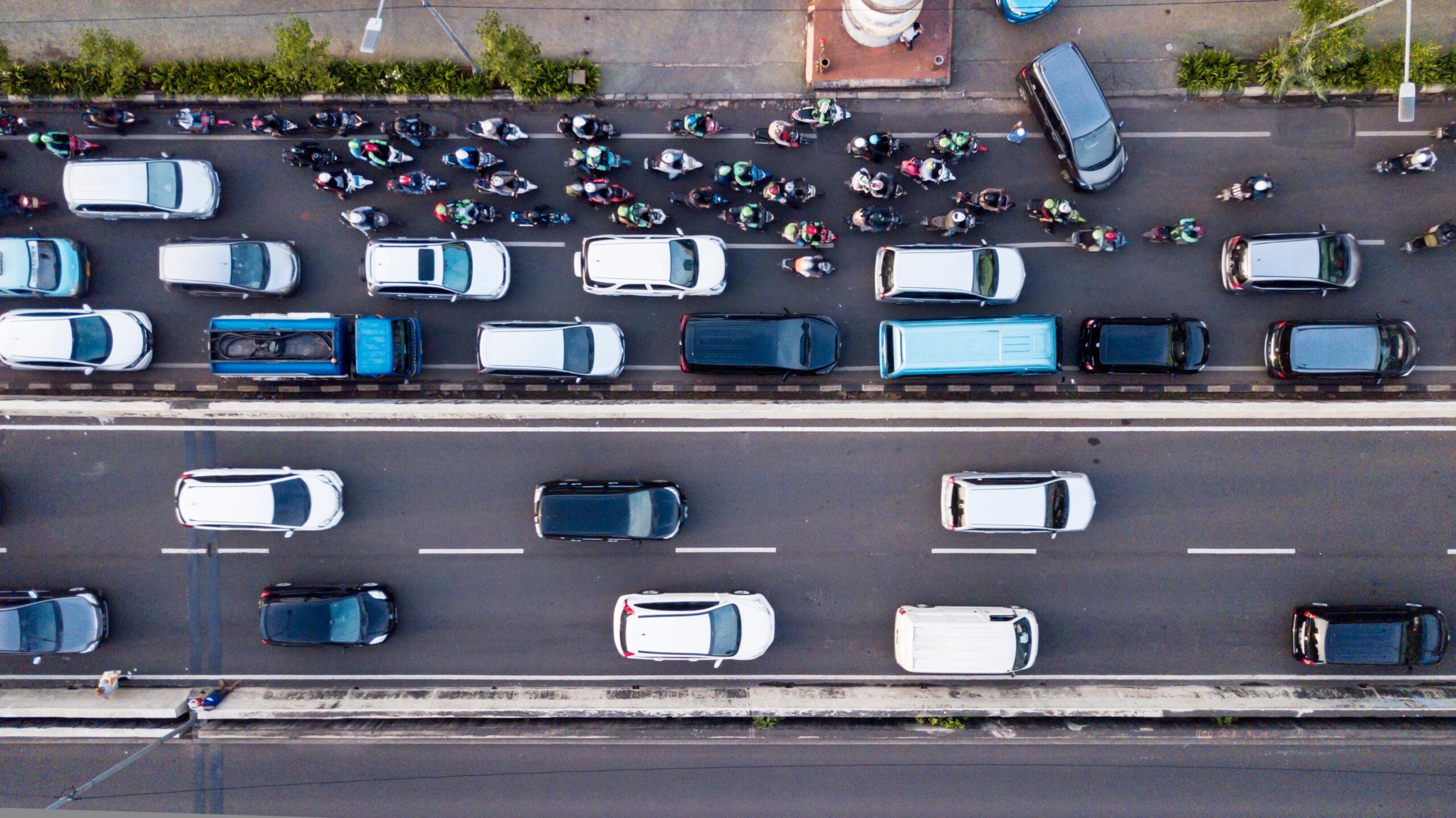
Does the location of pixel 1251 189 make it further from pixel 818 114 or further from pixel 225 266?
pixel 225 266

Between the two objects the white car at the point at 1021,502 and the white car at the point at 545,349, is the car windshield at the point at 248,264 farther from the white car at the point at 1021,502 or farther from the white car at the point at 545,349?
the white car at the point at 1021,502

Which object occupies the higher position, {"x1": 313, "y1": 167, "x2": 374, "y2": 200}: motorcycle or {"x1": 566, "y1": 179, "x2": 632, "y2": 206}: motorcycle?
{"x1": 313, "y1": 167, "x2": 374, "y2": 200}: motorcycle

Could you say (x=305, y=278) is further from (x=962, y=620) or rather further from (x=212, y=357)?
(x=962, y=620)

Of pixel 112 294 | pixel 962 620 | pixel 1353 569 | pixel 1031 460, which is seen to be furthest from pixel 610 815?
pixel 1353 569

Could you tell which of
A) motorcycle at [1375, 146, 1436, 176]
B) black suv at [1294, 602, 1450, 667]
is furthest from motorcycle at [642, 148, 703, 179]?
black suv at [1294, 602, 1450, 667]

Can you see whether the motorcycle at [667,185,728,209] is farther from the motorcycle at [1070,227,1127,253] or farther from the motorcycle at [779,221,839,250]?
the motorcycle at [1070,227,1127,253]
